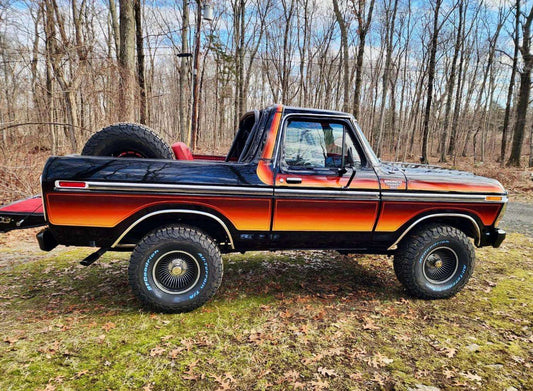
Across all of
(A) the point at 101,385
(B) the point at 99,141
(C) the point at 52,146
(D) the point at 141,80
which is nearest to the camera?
(A) the point at 101,385

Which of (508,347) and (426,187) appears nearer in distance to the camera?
(508,347)

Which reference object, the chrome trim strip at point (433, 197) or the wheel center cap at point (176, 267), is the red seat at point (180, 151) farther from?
the chrome trim strip at point (433, 197)

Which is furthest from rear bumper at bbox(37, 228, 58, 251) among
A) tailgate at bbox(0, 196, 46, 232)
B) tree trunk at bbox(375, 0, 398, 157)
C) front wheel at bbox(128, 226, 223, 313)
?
tree trunk at bbox(375, 0, 398, 157)

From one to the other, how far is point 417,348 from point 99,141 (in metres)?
3.85

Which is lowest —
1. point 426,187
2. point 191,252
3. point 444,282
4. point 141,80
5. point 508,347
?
point 508,347

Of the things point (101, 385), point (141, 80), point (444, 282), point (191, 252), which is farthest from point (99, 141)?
point (141, 80)

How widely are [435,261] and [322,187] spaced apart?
68.7 inches

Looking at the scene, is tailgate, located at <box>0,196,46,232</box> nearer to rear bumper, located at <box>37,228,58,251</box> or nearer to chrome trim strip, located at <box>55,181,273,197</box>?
rear bumper, located at <box>37,228,58,251</box>

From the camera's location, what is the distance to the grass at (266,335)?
7.35ft

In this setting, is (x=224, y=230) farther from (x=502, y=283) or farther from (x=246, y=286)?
(x=502, y=283)

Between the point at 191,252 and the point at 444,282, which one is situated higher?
the point at 191,252

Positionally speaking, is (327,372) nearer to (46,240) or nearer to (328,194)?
(328,194)

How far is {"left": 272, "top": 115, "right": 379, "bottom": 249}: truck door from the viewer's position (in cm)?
313

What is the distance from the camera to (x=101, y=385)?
211cm
